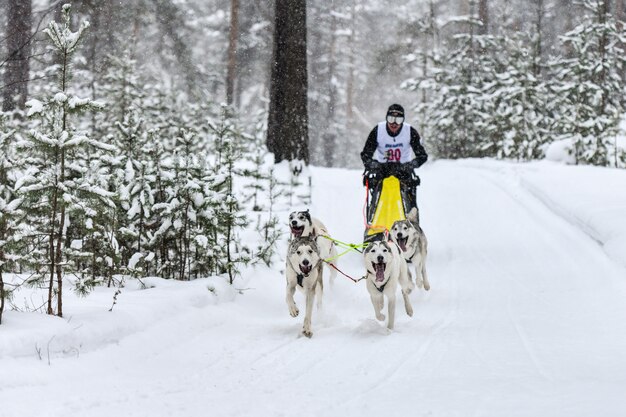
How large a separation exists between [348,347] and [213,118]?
1985cm

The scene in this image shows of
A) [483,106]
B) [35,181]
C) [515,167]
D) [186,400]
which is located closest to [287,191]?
[35,181]

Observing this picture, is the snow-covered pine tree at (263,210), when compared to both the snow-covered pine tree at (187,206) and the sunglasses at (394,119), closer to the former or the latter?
the snow-covered pine tree at (187,206)

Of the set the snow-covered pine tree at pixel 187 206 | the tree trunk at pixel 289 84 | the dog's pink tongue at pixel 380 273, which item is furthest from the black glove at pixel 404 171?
the tree trunk at pixel 289 84

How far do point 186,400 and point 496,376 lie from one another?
7.06ft

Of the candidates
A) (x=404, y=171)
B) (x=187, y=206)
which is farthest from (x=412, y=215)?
(x=187, y=206)

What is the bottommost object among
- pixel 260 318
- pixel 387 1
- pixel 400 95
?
pixel 260 318

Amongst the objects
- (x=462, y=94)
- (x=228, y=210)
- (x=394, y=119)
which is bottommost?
(x=228, y=210)

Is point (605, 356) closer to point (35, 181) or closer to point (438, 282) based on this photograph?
point (438, 282)

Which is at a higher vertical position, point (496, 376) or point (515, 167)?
point (515, 167)

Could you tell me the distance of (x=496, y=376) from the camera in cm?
433

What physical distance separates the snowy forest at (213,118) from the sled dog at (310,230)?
0.58 meters

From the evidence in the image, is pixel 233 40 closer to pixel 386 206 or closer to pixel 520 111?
pixel 520 111

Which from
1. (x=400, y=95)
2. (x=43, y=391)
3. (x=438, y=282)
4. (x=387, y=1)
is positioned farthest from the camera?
(x=400, y=95)

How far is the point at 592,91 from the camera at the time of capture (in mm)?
17312
